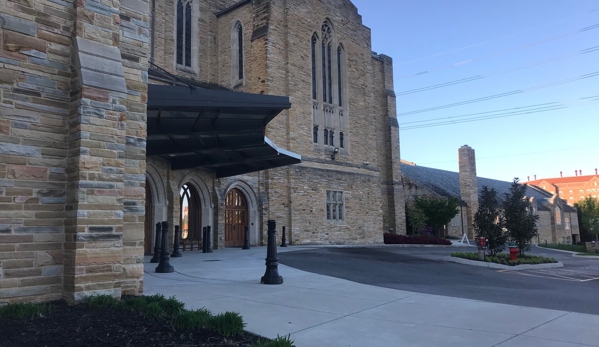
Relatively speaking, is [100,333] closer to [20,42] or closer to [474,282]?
[20,42]

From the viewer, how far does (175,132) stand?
1236 cm

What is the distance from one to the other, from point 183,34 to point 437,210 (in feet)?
77.1

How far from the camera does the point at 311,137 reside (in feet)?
82.3

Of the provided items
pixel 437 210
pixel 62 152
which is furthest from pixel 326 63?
pixel 62 152

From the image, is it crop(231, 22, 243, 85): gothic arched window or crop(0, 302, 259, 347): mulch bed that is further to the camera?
crop(231, 22, 243, 85): gothic arched window

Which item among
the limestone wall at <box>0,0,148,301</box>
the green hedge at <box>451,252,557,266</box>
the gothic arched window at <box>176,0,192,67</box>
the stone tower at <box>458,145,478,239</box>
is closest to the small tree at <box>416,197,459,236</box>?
the stone tower at <box>458,145,478,239</box>

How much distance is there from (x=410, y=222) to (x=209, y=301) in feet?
102

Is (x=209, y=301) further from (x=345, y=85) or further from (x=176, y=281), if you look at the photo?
(x=345, y=85)

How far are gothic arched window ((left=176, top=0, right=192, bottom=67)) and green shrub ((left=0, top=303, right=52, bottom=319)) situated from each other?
19.6 meters

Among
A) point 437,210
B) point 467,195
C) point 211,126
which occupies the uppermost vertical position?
point 211,126

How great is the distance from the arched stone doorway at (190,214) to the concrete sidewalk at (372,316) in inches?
420

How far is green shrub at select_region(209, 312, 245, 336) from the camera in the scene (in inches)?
193

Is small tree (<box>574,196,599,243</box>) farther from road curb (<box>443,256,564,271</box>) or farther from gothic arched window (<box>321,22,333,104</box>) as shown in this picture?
road curb (<box>443,256,564,271</box>)

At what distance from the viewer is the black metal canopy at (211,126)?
32.3ft
